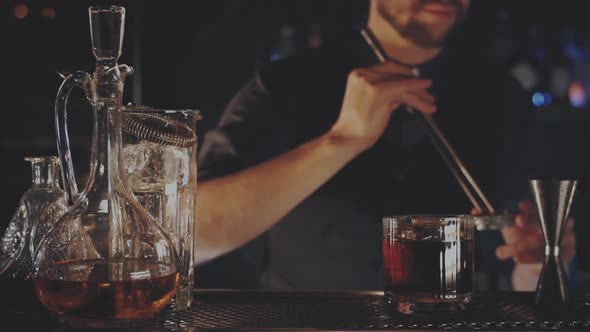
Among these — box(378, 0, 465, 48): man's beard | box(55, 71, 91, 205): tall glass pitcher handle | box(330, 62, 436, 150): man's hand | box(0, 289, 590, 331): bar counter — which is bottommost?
box(0, 289, 590, 331): bar counter

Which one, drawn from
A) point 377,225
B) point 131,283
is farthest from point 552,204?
point 377,225

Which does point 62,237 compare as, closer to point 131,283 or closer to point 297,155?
point 131,283

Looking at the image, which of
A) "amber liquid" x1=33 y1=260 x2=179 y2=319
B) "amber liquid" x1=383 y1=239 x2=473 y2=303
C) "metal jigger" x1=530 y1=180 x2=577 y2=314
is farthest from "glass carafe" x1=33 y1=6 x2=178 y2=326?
"metal jigger" x1=530 y1=180 x2=577 y2=314

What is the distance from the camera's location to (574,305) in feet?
3.47

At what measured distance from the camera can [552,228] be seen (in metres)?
1.05

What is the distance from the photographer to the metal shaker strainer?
1.02 m

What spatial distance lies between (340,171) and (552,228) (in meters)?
1.12

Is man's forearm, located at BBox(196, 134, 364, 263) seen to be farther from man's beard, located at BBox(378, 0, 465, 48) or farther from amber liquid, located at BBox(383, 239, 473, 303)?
amber liquid, located at BBox(383, 239, 473, 303)

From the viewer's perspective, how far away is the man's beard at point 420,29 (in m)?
2.24

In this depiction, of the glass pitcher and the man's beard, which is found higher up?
the man's beard

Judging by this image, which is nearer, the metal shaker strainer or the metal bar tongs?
the metal shaker strainer

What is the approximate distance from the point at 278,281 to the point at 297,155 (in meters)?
0.35

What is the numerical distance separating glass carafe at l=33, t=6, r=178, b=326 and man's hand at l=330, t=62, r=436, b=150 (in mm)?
1239

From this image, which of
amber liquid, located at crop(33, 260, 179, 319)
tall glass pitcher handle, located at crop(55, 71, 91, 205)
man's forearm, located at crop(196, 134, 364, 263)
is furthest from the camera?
man's forearm, located at crop(196, 134, 364, 263)
